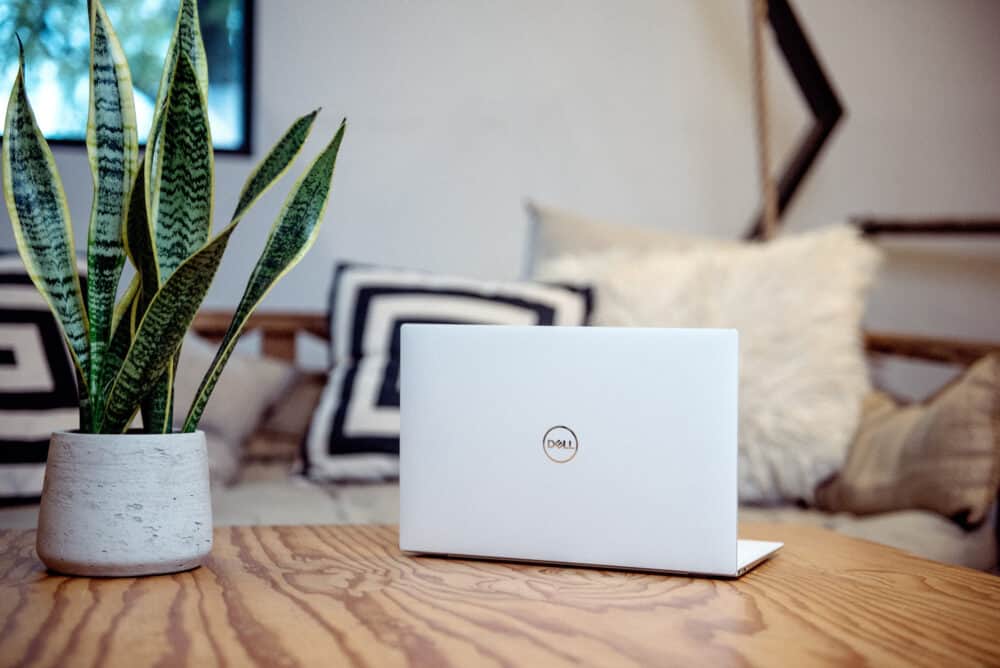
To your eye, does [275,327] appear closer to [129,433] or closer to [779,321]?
[779,321]

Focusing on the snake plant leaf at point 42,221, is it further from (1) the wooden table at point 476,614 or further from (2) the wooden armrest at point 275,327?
(2) the wooden armrest at point 275,327

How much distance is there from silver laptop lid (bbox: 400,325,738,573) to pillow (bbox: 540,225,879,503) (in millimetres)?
837

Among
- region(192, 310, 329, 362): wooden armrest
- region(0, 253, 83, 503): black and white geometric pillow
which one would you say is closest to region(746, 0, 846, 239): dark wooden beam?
region(192, 310, 329, 362): wooden armrest

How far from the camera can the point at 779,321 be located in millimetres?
1685

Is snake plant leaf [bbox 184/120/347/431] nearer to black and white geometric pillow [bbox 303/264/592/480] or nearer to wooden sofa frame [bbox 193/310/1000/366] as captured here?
black and white geometric pillow [bbox 303/264/592/480]

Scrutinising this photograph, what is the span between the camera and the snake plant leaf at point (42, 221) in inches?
31.2

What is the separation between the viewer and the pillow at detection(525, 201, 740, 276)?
1.89 m

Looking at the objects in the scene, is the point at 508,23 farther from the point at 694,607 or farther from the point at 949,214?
the point at 694,607

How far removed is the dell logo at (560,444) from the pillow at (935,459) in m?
0.85

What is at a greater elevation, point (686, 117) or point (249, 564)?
point (686, 117)

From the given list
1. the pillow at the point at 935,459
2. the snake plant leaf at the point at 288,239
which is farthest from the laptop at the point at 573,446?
the pillow at the point at 935,459

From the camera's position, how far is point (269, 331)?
2031 millimetres

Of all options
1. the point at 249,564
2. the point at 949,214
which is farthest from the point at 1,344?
the point at 949,214

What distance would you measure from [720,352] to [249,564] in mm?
414
